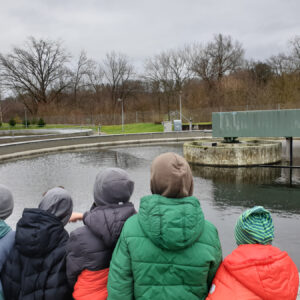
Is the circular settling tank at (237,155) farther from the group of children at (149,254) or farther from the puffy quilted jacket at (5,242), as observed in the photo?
the puffy quilted jacket at (5,242)

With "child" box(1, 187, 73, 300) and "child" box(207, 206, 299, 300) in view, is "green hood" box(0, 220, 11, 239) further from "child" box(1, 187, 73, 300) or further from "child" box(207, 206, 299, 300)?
"child" box(207, 206, 299, 300)

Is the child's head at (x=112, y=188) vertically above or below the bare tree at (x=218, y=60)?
below

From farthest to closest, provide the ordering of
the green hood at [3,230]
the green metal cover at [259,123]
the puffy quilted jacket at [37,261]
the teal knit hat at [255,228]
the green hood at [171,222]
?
the green metal cover at [259,123] → the green hood at [3,230] → the puffy quilted jacket at [37,261] → the teal knit hat at [255,228] → the green hood at [171,222]

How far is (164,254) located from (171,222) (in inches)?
10.5

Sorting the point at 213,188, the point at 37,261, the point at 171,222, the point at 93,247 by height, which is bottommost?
the point at 213,188

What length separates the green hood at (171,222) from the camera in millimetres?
1786

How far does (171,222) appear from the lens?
178cm

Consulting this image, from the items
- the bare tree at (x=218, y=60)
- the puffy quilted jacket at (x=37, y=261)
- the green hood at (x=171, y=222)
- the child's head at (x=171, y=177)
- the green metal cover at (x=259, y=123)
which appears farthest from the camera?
the bare tree at (x=218, y=60)

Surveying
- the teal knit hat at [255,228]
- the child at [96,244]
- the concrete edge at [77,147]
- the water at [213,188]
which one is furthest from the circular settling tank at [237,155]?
the child at [96,244]

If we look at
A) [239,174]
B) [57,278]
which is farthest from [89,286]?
[239,174]

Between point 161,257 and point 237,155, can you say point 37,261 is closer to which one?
point 161,257

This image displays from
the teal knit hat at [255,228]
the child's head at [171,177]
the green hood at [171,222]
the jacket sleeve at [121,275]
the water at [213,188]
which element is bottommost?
the water at [213,188]

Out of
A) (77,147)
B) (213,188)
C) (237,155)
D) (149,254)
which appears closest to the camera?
(149,254)

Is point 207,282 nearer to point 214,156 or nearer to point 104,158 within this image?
point 214,156
